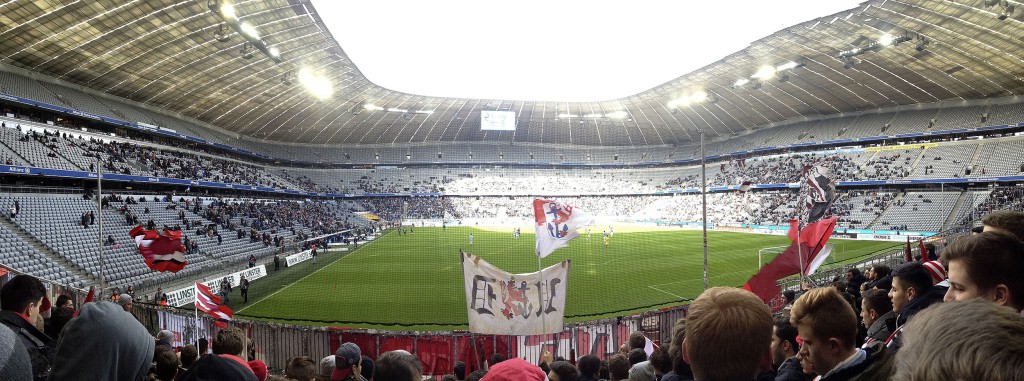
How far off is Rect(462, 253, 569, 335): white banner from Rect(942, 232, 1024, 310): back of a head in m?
6.55

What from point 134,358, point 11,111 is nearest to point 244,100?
point 11,111

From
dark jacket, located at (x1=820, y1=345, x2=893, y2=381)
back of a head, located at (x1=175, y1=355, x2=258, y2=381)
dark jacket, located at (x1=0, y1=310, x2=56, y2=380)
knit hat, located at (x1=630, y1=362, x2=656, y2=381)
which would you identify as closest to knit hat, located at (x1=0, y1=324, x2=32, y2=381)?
back of a head, located at (x1=175, y1=355, x2=258, y2=381)

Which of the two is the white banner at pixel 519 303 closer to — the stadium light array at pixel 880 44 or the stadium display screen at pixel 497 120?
the stadium light array at pixel 880 44

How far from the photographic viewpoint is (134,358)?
7.70 feet

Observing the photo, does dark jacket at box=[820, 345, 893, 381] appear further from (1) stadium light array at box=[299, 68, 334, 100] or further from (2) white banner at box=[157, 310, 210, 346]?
(1) stadium light array at box=[299, 68, 334, 100]

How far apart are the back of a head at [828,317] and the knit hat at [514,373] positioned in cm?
151

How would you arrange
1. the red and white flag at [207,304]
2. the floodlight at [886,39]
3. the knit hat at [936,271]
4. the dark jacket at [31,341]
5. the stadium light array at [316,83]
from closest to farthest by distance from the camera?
the dark jacket at [31,341], the knit hat at [936,271], the red and white flag at [207,304], the floodlight at [886,39], the stadium light array at [316,83]

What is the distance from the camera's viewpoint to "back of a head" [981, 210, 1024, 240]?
353 centimetres

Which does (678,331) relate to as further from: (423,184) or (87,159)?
(423,184)

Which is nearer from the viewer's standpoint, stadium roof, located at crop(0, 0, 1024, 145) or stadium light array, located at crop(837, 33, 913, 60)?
stadium roof, located at crop(0, 0, 1024, 145)

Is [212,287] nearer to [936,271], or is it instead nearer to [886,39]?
[936,271]

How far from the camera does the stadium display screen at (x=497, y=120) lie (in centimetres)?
6234

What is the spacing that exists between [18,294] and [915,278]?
657cm

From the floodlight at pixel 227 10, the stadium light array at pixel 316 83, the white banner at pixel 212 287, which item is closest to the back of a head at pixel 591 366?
the white banner at pixel 212 287
